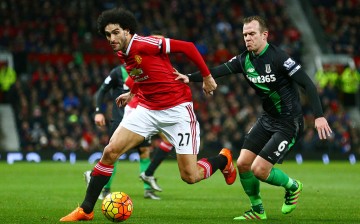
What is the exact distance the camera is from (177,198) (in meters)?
12.6

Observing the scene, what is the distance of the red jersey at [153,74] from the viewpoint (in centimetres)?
863

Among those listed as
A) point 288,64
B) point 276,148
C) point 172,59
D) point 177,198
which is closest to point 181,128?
point 276,148

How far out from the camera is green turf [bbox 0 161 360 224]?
9.51m

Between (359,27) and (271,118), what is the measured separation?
26067 millimetres

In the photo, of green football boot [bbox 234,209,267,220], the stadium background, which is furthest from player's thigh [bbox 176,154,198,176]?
the stadium background

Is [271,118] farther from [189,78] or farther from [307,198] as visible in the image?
[307,198]

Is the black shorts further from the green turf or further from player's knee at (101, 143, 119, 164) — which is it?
player's knee at (101, 143, 119, 164)

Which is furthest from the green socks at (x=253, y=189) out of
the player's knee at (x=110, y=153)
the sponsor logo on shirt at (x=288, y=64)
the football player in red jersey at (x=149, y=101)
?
the player's knee at (x=110, y=153)

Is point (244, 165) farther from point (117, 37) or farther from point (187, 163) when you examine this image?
point (117, 37)

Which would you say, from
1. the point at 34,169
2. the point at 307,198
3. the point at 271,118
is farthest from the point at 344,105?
the point at 271,118

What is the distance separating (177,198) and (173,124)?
374 centimetres

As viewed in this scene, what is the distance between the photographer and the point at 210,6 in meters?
33.1

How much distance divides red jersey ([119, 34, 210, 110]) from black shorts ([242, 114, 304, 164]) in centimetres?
103

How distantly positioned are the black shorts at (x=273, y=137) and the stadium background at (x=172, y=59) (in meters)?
15.1
